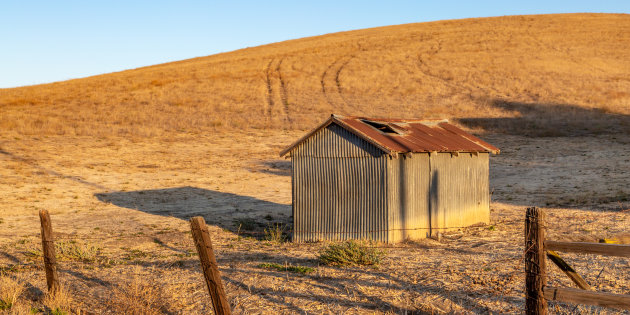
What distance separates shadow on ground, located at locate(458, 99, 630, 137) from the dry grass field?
176 mm

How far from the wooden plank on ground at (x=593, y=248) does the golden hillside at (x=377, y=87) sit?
32353 millimetres

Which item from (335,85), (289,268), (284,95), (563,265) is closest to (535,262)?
(563,265)

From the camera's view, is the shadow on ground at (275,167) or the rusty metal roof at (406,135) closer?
the rusty metal roof at (406,135)

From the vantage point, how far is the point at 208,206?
72.7 feet

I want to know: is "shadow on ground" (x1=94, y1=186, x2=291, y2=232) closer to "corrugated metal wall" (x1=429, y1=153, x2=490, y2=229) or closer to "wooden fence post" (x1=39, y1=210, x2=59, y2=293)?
"corrugated metal wall" (x1=429, y1=153, x2=490, y2=229)

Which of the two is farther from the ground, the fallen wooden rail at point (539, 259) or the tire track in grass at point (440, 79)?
the tire track in grass at point (440, 79)

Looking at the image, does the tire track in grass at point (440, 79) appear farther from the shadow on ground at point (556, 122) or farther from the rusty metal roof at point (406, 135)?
the rusty metal roof at point (406, 135)

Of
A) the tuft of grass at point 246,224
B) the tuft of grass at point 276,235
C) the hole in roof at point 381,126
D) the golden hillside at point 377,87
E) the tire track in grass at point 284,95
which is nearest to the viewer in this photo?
the tuft of grass at point 276,235

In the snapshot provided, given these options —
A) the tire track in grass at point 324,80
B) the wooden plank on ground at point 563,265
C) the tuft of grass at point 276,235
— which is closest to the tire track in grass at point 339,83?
the tire track in grass at point 324,80

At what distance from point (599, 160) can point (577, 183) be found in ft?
16.6

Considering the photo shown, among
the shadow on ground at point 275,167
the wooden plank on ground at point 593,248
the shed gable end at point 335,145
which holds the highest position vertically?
the shed gable end at point 335,145

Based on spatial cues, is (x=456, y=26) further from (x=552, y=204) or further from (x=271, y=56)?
(x=552, y=204)

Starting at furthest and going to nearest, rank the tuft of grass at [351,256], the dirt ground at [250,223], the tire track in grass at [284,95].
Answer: the tire track in grass at [284,95] < the tuft of grass at [351,256] < the dirt ground at [250,223]

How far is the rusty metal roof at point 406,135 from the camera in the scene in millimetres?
15427
